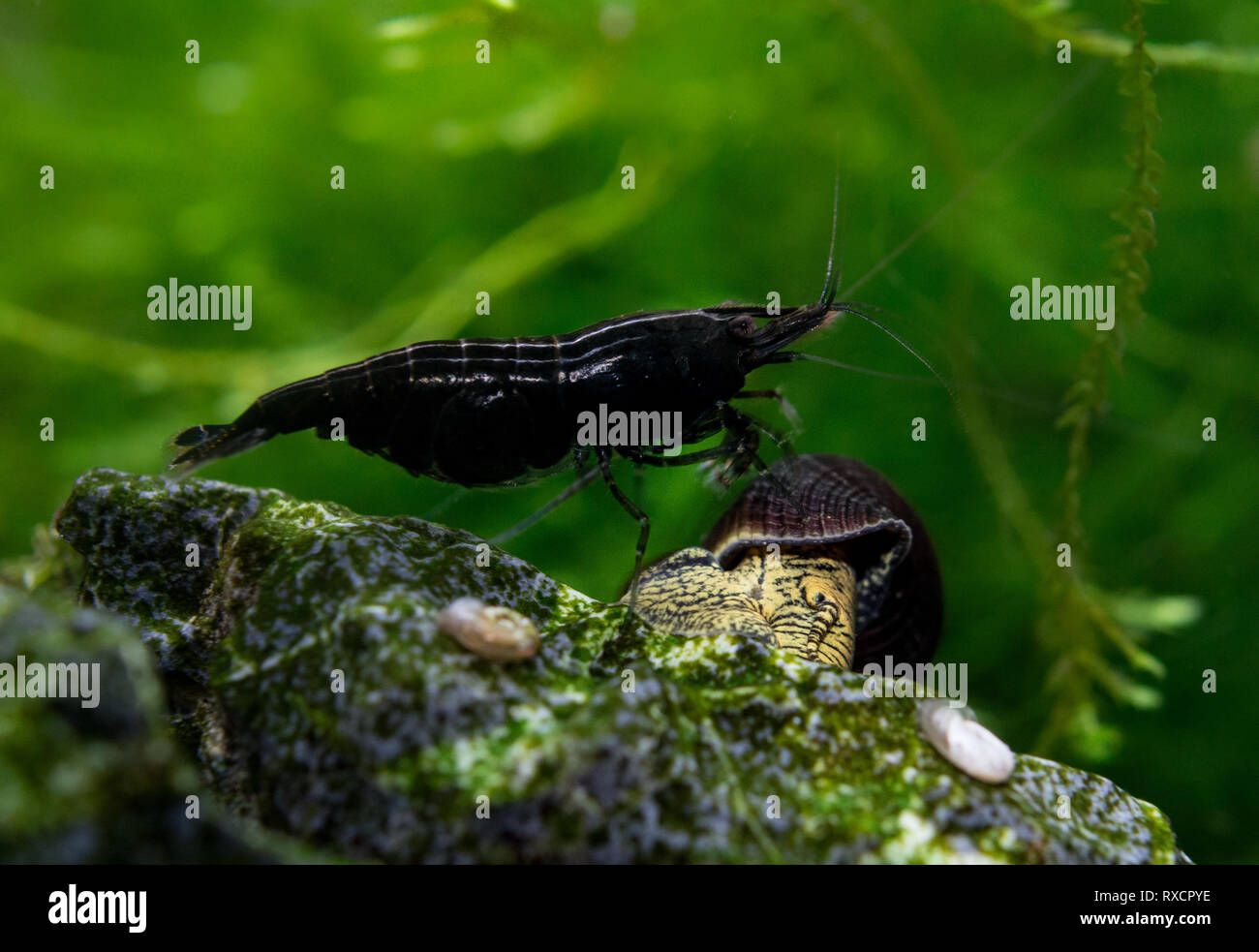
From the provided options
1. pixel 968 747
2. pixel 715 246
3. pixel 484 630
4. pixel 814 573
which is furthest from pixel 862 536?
pixel 715 246

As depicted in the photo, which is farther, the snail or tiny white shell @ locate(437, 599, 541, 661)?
the snail

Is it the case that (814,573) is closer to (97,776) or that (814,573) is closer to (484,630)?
(484,630)

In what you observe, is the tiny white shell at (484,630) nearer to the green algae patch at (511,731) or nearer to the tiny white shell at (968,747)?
the green algae patch at (511,731)

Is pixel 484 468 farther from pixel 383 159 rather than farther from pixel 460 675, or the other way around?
pixel 383 159

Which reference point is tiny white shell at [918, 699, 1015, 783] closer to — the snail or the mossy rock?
the snail

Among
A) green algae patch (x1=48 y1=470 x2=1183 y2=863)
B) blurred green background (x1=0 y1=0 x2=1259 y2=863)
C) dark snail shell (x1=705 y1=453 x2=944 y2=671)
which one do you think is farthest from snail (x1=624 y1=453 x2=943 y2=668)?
blurred green background (x1=0 y1=0 x2=1259 y2=863)
